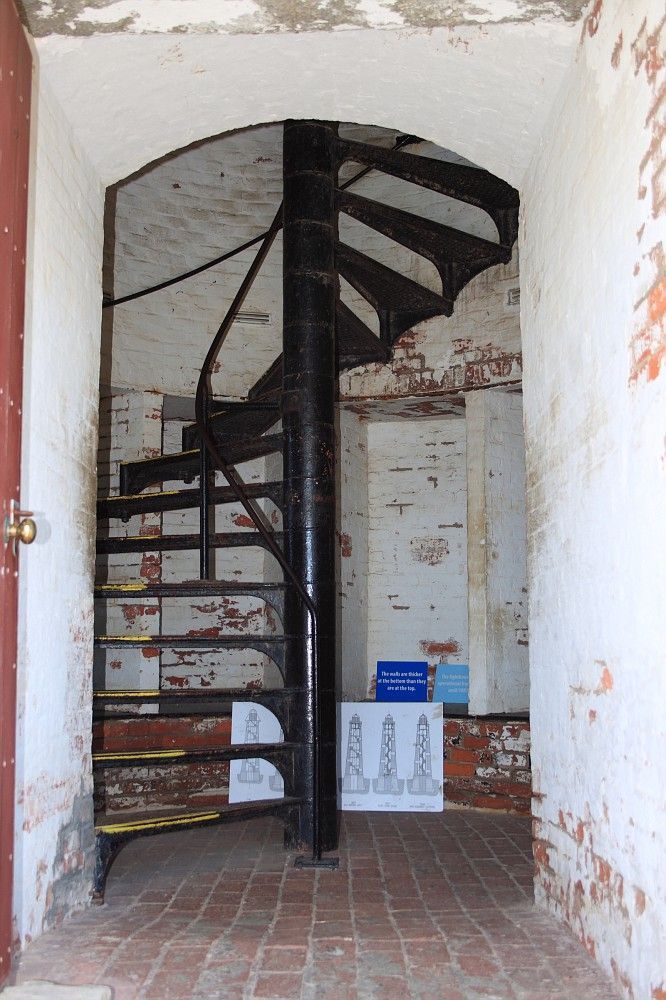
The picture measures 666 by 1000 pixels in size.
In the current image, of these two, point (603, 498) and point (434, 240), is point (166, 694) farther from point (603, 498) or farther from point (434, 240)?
point (434, 240)

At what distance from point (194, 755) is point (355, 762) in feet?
5.82

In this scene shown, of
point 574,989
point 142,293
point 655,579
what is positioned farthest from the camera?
point 142,293

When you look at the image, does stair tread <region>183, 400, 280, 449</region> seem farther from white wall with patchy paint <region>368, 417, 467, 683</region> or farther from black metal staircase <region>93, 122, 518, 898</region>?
white wall with patchy paint <region>368, 417, 467, 683</region>

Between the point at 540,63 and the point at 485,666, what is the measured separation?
356 cm

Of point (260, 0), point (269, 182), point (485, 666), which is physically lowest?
point (485, 666)

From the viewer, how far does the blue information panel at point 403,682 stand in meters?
5.88

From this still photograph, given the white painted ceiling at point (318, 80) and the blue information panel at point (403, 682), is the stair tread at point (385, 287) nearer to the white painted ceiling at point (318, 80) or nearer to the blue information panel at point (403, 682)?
the white painted ceiling at point (318, 80)

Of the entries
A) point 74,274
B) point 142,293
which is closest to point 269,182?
point 142,293

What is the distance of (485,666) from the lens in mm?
5551

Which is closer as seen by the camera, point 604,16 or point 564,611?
point 604,16

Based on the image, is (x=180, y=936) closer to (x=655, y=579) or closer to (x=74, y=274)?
(x=655, y=579)

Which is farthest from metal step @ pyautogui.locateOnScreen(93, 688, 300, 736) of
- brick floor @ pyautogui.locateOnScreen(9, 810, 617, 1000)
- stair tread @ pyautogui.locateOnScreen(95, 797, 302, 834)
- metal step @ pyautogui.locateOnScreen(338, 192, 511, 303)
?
metal step @ pyautogui.locateOnScreen(338, 192, 511, 303)

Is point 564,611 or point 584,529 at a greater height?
point 584,529

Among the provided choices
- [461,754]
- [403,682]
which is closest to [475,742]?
[461,754]
